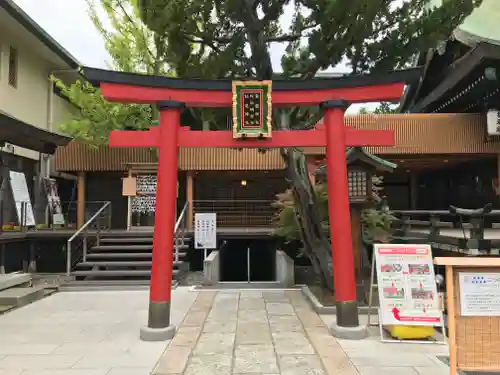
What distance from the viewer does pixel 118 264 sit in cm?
1176

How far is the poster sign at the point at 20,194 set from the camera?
13727mm

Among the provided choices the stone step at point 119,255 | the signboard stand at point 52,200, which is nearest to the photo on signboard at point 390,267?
the stone step at point 119,255

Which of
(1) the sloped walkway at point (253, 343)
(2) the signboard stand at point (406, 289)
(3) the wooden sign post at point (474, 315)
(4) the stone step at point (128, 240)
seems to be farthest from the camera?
(4) the stone step at point (128, 240)

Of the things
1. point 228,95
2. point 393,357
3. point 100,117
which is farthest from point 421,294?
point 100,117

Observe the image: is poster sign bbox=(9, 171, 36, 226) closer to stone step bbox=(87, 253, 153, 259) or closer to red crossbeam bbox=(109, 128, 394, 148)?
stone step bbox=(87, 253, 153, 259)

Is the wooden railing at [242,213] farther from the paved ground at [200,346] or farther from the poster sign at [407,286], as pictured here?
the poster sign at [407,286]

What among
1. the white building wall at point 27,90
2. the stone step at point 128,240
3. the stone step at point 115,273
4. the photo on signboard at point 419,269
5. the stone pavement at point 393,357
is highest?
the white building wall at point 27,90

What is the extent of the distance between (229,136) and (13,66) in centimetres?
1166

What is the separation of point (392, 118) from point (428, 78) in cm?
387

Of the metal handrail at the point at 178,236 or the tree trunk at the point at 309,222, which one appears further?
the metal handrail at the point at 178,236

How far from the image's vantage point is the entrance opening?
A: 663 inches

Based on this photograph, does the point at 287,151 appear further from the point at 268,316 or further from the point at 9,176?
the point at 9,176

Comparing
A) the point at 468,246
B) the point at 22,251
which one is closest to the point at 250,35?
the point at 468,246

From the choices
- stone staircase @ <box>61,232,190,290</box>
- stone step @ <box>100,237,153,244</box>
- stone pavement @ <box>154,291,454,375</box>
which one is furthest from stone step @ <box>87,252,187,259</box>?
stone pavement @ <box>154,291,454,375</box>
